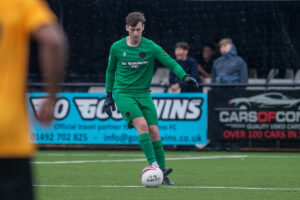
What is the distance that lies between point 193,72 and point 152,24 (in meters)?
3.44

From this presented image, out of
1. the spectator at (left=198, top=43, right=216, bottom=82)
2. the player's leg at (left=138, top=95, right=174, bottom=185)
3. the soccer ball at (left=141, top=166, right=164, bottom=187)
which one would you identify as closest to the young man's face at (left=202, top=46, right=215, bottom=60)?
the spectator at (left=198, top=43, right=216, bottom=82)

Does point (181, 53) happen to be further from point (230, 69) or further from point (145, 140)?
point (145, 140)

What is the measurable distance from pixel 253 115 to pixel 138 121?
604 centimetres

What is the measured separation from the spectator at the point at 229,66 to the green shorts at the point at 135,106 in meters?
5.79

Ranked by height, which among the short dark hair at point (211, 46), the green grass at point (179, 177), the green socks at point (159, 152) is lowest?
the green grass at point (179, 177)

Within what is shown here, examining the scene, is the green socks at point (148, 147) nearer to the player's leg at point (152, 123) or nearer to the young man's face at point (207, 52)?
the player's leg at point (152, 123)

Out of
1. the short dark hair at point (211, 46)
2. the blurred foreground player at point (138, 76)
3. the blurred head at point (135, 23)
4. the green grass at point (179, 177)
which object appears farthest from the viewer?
the short dark hair at point (211, 46)

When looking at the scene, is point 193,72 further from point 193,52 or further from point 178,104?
point 193,52

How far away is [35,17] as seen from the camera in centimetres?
322

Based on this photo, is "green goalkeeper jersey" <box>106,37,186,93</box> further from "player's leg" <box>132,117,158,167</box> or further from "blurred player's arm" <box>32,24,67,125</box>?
"blurred player's arm" <box>32,24,67,125</box>

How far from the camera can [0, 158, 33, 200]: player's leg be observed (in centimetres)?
330

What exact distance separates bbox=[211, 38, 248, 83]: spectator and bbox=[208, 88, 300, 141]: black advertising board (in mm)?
287

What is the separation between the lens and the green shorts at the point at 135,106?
9109 millimetres

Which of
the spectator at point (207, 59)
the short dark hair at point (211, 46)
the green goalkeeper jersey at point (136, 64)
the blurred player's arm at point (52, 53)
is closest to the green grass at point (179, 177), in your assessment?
the green goalkeeper jersey at point (136, 64)
